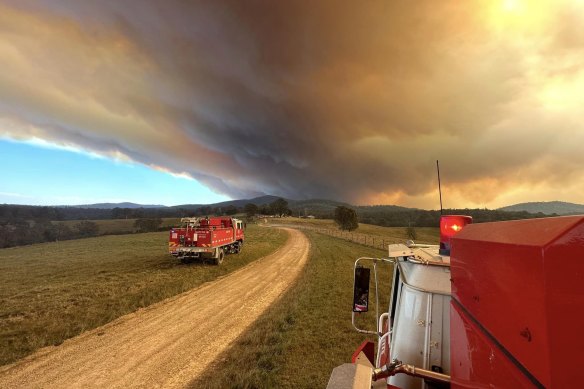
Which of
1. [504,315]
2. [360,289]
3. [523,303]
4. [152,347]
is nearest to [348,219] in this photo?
[152,347]

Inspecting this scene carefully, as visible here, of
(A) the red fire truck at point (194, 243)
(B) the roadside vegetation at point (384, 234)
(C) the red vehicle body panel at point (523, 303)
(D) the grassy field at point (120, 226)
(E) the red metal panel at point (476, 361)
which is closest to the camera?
(C) the red vehicle body panel at point (523, 303)

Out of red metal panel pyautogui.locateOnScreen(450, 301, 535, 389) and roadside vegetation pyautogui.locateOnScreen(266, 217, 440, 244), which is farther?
roadside vegetation pyautogui.locateOnScreen(266, 217, 440, 244)

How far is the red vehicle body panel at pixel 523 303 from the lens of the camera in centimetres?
135

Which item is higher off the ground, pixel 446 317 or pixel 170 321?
pixel 446 317

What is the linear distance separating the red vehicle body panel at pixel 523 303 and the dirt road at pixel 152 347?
7.95 m

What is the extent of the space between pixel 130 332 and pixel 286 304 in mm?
6582

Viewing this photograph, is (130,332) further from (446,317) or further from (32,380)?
(446,317)

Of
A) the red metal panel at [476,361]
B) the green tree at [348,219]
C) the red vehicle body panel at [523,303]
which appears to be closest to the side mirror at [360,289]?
the red metal panel at [476,361]

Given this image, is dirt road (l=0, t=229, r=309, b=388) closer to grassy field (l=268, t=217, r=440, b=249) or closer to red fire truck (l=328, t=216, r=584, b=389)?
red fire truck (l=328, t=216, r=584, b=389)

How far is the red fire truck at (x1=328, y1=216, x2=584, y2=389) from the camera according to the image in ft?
4.45

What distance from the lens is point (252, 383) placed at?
7645 millimetres

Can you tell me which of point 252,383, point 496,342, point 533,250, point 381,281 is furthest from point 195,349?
point 381,281

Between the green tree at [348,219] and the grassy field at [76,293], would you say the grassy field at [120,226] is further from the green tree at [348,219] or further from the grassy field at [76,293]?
the grassy field at [76,293]

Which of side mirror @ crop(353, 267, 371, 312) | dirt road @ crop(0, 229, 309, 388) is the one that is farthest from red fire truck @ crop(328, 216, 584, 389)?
dirt road @ crop(0, 229, 309, 388)
